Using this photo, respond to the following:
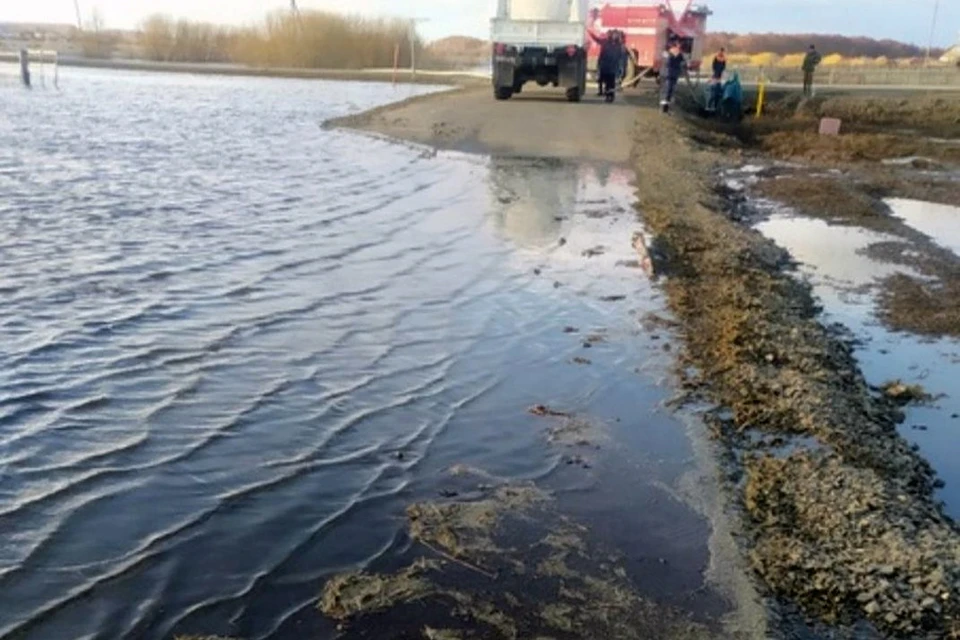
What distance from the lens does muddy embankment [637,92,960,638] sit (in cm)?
425

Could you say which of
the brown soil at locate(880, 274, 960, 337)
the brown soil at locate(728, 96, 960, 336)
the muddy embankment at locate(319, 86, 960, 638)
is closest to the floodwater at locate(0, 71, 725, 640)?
the muddy embankment at locate(319, 86, 960, 638)

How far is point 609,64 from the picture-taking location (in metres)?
28.9

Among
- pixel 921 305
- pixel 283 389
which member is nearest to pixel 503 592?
pixel 283 389

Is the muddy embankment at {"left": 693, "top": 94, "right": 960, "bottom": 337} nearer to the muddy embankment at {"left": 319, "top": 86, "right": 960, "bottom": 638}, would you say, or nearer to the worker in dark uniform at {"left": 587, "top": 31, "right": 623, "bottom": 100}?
the muddy embankment at {"left": 319, "top": 86, "right": 960, "bottom": 638}

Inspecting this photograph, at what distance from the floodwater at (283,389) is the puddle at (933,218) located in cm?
428

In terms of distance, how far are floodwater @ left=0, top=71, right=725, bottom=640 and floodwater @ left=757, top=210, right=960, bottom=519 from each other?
1.60m

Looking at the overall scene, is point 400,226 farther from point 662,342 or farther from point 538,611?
point 538,611

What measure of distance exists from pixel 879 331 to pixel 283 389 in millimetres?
5282

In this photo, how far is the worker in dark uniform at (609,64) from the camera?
28.9m

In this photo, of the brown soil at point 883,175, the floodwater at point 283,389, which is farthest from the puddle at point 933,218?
the floodwater at point 283,389

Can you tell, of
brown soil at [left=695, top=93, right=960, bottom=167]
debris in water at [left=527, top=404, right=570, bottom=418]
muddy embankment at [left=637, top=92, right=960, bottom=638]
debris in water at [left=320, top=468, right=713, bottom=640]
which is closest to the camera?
debris in water at [left=320, top=468, right=713, bottom=640]

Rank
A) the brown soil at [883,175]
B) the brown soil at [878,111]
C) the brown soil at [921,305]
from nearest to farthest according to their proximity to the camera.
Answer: the brown soil at [921,305], the brown soil at [883,175], the brown soil at [878,111]

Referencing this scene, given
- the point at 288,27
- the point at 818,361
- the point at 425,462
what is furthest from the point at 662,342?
the point at 288,27

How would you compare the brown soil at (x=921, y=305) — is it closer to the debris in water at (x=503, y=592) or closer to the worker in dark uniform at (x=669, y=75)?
the debris in water at (x=503, y=592)
